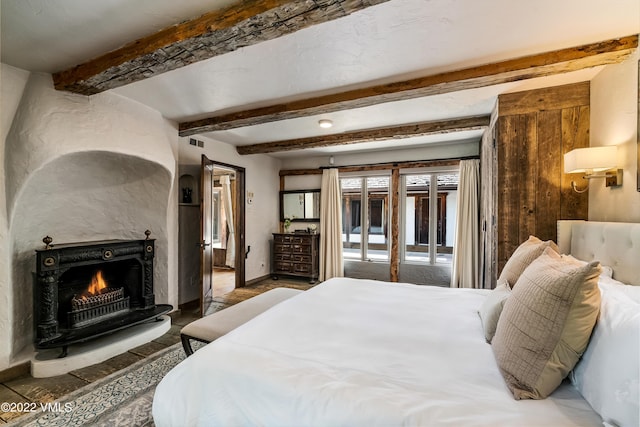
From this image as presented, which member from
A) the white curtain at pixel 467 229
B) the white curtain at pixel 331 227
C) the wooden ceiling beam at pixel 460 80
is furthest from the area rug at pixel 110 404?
the white curtain at pixel 467 229

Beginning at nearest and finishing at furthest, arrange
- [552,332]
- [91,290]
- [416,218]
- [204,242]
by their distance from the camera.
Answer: [552,332]
[91,290]
[204,242]
[416,218]

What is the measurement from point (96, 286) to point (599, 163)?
15.2 ft

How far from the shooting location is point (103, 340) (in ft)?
8.89

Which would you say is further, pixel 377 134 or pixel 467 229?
pixel 467 229

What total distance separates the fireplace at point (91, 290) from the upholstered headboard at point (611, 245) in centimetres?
394

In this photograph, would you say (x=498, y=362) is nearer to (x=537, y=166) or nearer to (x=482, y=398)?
(x=482, y=398)

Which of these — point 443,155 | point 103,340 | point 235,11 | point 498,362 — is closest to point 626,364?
point 498,362

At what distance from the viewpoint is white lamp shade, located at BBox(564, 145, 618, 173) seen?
76.9 inches

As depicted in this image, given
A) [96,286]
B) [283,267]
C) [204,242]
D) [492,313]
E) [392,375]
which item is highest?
[204,242]

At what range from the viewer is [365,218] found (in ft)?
18.3

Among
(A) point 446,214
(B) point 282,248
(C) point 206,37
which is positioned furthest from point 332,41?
(B) point 282,248

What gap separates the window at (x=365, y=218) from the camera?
5535 mm

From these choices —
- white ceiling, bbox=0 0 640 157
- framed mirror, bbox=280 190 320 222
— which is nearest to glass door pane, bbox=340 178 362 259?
framed mirror, bbox=280 190 320 222

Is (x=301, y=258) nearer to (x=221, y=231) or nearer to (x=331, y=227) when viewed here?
(x=331, y=227)
